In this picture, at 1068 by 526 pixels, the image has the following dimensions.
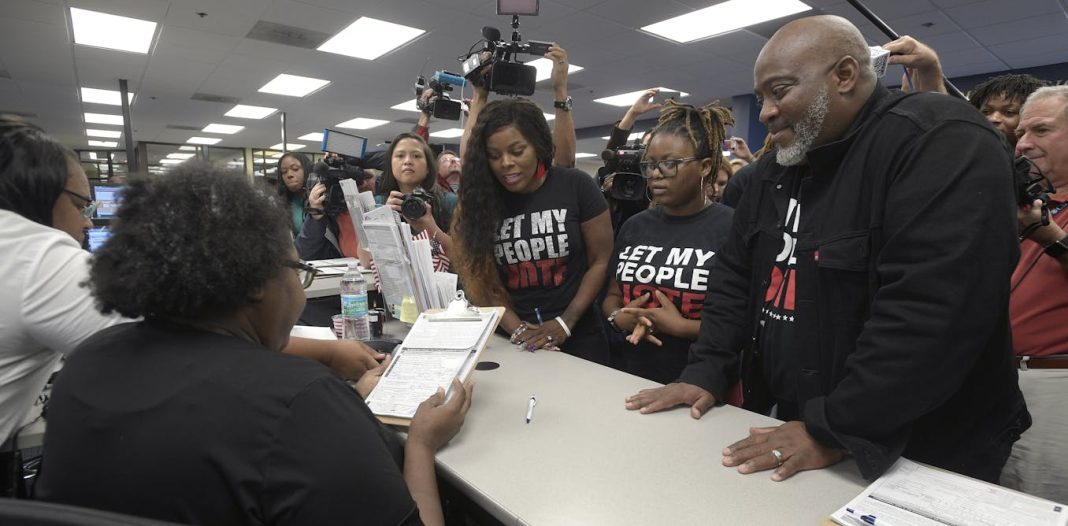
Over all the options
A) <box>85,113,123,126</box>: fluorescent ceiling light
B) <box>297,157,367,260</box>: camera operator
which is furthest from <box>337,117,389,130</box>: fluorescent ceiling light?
<box>297,157,367,260</box>: camera operator

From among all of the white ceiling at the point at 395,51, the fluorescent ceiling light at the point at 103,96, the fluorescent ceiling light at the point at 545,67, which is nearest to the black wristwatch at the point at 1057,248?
the white ceiling at the point at 395,51

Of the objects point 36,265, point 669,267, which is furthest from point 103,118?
point 669,267

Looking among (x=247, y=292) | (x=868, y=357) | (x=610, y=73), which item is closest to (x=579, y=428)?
(x=868, y=357)

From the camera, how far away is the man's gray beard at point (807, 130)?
3.14ft

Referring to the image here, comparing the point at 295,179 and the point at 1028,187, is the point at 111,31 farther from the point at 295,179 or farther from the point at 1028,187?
the point at 1028,187

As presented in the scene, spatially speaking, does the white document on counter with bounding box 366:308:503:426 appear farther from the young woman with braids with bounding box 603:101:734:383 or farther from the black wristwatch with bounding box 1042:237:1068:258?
the black wristwatch with bounding box 1042:237:1068:258

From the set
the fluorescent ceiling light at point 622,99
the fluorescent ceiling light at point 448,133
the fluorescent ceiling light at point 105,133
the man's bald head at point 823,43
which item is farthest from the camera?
the fluorescent ceiling light at point 448,133

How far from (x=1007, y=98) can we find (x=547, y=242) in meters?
1.55

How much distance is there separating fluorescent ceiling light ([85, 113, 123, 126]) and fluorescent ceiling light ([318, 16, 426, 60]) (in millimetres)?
5759

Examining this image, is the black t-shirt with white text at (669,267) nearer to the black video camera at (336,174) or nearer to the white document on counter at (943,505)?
the white document on counter at (943,505)

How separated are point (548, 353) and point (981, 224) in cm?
100

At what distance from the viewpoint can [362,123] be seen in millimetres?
9297

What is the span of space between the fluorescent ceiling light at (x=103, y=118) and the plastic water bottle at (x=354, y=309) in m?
9.65

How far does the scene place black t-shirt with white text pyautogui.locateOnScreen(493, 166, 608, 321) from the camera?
169cm
